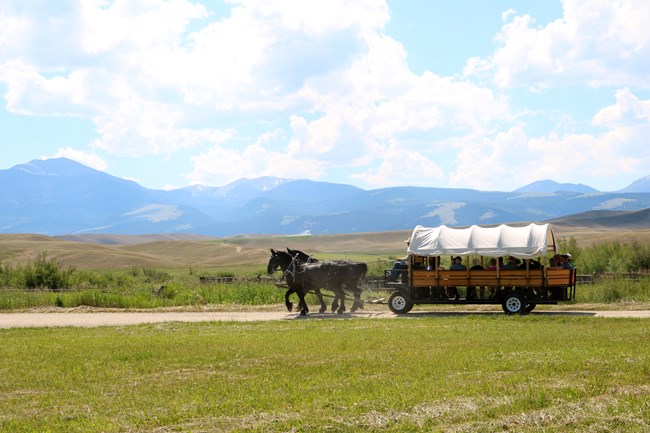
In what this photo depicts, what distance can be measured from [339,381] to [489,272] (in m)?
13.5

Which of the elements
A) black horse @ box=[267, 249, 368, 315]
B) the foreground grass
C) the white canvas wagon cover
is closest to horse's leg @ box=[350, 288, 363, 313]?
black horse @ box=[267, 249, 368, 315]

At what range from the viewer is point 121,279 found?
45.1 meters

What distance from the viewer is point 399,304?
1029 inches

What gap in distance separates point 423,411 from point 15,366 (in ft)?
29.1

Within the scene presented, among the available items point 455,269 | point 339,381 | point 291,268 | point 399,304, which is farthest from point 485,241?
point 339,381

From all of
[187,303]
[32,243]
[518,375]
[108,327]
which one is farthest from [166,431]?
[32,243]

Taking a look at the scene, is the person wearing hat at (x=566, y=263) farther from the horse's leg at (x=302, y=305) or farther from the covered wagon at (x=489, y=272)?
the horse's leg at (x=302, y=305)

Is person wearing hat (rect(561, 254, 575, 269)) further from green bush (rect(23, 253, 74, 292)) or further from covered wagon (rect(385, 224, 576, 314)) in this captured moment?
green bush (rect(23, 253, 74, 292))

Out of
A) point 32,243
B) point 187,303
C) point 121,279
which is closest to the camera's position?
point 187,303

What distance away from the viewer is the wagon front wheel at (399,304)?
2602 centimetres

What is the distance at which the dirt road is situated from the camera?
24.9 metres

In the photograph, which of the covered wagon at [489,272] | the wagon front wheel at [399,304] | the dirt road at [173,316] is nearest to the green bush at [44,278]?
the dirt road at [173,316]

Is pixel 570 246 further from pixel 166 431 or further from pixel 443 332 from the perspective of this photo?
pixel 166 431

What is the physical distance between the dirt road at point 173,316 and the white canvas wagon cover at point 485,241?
7.12ft
